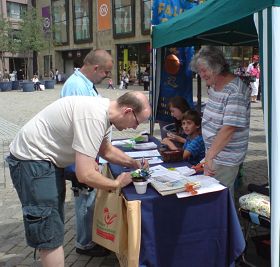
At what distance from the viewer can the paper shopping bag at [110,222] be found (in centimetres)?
265

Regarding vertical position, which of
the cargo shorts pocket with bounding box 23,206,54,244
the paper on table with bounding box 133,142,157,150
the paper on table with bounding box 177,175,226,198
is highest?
the paper on table with bounding box 133,142,157,150

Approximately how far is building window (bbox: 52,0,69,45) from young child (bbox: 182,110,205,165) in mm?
37137

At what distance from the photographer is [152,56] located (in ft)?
20.4

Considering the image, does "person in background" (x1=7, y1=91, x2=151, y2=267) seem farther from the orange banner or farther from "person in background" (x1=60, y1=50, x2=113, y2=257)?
the orange banner

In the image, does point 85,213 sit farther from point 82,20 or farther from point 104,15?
point 82,20

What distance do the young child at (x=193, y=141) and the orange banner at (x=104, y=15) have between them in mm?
30814

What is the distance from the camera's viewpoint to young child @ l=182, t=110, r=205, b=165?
12.1 ft

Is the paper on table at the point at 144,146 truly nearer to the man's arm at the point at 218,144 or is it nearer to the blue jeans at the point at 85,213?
the blue jeans at the point at 85,213

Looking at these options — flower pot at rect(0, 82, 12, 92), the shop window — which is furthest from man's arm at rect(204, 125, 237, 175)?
the shop window

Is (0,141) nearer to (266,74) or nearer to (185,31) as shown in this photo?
(185,31)

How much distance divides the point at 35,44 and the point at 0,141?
24.9m

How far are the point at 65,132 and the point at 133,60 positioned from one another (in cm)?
3063

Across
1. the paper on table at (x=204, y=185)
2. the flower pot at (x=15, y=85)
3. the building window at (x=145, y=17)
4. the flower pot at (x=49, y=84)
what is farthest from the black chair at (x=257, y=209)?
the flower pot at (x=15, y=85)

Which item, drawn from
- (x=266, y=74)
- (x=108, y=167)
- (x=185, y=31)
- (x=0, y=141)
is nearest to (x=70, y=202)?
(x=108, y=167)
